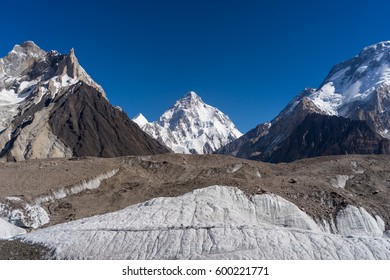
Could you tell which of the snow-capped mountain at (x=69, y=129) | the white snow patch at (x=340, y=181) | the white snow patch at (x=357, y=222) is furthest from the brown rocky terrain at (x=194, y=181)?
the snow-capped mountain at (x=69, y=129)

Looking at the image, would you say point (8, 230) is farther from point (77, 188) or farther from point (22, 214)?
point (77, 188)

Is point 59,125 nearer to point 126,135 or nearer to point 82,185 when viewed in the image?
point 126,135

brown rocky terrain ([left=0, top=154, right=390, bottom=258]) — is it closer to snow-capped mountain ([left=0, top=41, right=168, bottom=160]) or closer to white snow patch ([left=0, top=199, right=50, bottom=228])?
white snow patch ([left=0, top=199, right=50, bottom=228])

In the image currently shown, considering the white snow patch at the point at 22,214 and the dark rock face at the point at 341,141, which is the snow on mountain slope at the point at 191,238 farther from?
the dark rock face at the point at 341,141

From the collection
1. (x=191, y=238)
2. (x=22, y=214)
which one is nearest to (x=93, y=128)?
(x=22, y=214)

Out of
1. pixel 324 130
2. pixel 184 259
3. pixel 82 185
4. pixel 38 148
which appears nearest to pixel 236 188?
pixel 184 259

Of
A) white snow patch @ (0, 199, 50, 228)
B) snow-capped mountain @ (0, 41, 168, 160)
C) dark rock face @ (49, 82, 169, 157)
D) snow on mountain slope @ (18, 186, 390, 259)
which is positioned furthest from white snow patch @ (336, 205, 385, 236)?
snow-capped mountain @ (0, 41, 168, 160)
